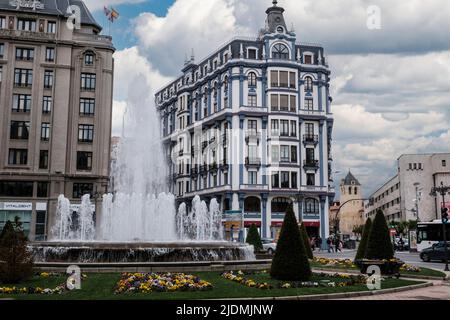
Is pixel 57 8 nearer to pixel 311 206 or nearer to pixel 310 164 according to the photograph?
pixel 310 164

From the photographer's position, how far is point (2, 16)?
167 feet

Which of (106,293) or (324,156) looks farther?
(324,156)

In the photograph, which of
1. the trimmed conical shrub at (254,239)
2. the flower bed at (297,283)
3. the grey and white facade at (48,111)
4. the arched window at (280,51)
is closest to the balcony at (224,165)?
the arched window at (280,51)

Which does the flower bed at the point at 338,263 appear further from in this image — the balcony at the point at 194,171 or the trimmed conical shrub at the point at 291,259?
the balcony at the point at 194,171

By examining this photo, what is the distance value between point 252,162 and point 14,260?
4621 cm

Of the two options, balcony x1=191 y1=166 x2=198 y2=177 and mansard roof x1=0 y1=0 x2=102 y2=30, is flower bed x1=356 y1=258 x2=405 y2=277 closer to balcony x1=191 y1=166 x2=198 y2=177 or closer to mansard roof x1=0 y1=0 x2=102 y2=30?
mansard roof x1=0 y1=0 x2=102 y2=30

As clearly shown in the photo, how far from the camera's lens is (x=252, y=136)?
61.7 metres

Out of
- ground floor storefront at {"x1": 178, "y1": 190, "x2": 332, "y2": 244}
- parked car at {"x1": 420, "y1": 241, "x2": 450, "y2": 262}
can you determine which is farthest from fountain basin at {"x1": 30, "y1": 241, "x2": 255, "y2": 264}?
ground floor storefront at {"x1": 178, "y1": 190, "x2": 332, "y2": 244}

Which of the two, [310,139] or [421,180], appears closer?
[310,139]

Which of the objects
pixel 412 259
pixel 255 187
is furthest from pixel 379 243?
pixel 255 187

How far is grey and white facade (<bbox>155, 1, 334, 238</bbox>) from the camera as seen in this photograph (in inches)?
2402
